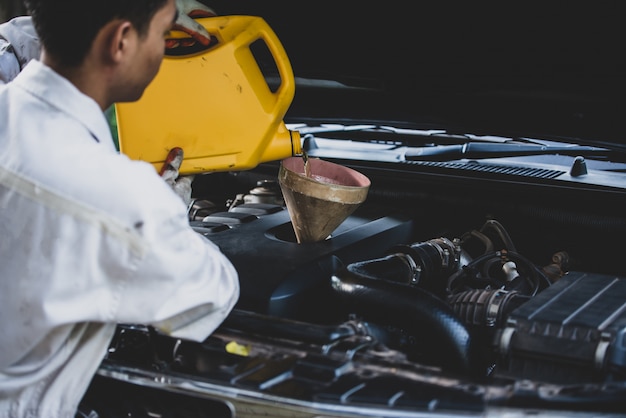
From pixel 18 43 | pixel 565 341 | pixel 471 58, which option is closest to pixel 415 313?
pixel 565 341

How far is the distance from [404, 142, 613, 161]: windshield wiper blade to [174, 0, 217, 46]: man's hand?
0.71 metres

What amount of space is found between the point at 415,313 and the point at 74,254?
1.98 feet

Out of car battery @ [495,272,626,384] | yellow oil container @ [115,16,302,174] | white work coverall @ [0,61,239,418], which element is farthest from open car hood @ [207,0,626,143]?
white work coverall @ [0,61,239,418]

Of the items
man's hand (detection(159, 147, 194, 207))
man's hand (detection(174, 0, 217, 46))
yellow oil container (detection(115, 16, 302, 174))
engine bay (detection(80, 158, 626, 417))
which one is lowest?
engine bay (detection(80, 158, 626, 417))

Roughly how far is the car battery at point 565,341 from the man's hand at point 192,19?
977mm

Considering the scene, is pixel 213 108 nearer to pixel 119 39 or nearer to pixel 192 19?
pixel 192 19

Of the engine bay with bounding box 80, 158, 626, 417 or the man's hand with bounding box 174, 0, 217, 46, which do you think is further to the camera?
the man's hand with bounding box 174, 0, 217, 46

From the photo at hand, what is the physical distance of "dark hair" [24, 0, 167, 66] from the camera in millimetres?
1128

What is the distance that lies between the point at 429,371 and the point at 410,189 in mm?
935

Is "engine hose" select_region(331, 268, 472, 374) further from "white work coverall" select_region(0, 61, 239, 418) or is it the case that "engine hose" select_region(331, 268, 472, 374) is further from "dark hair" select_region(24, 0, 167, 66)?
"dark hair" select_region(24, 0, 167, 66)

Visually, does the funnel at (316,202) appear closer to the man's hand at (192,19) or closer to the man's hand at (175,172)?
the man's hand at (175,172)

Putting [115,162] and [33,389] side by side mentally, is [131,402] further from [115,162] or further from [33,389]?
[115,162]

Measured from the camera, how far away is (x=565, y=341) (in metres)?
1.21

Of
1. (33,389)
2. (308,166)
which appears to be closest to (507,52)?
(308,166)
